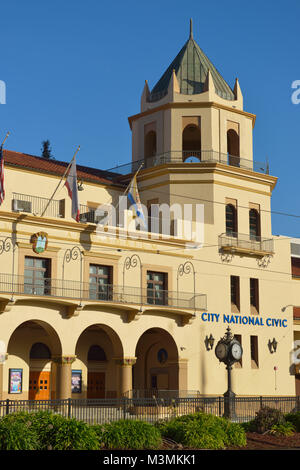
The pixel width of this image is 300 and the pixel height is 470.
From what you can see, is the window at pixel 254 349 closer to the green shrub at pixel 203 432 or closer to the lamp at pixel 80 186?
the lamp at pixel 80 186

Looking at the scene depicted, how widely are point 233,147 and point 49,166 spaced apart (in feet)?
39.1

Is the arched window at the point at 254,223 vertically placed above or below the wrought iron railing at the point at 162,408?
above

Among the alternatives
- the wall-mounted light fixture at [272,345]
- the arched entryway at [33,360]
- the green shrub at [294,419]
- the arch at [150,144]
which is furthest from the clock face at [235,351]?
the arch at [150,144]

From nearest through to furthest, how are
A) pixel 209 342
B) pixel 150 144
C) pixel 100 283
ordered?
pixel 100 283 < pixel 209 342 < pixel 150 144

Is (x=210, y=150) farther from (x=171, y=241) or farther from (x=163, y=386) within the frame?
(x=163, y=386)

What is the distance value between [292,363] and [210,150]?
46.9ft

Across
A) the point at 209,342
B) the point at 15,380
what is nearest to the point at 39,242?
the point at 15,380

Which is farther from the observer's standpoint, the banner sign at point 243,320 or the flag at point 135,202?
the banner sign at point 243,320

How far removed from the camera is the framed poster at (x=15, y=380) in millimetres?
38188

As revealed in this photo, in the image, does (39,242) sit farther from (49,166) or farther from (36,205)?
(49,166)

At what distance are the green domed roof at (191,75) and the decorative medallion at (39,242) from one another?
49.8 feet

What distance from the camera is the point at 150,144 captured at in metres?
50.1
